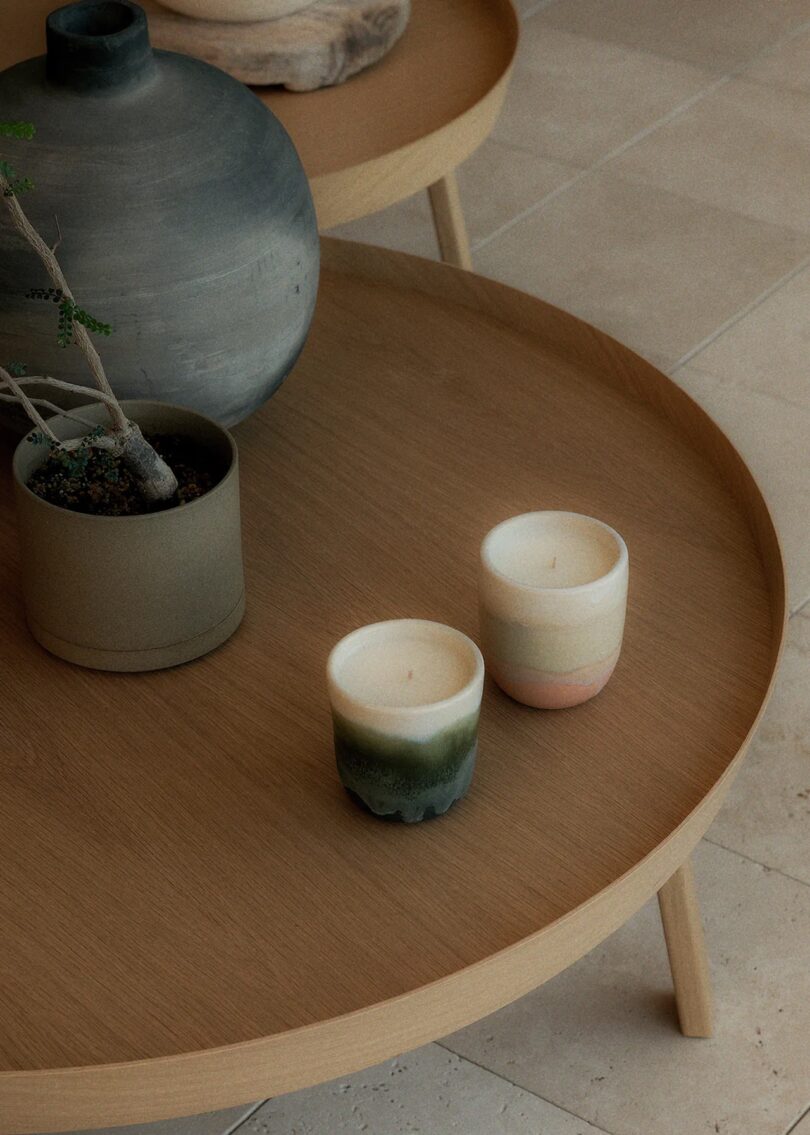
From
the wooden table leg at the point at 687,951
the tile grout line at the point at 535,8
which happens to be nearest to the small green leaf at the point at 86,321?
the wooden table leg at the point at 687,951

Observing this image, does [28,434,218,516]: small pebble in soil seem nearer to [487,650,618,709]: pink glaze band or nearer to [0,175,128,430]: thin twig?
[0,175,128,430]: thin twig

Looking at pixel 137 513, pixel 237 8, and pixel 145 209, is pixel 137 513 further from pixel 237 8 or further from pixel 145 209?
pixel 237 8

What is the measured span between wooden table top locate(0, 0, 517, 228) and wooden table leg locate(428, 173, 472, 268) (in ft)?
0.75

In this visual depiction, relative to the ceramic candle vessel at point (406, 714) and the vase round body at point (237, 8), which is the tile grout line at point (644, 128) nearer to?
the vase round body at point (237, 8)

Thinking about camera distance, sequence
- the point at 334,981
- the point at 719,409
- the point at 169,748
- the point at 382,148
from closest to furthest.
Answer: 1. the point at 334,981
2. the point at 169,748
3. the point at 382,148
4. the point at 719,409

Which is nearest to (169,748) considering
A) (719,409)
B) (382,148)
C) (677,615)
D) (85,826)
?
(85,826)

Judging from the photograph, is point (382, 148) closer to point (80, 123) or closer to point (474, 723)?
point (80, 123)

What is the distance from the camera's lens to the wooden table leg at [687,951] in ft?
3.33

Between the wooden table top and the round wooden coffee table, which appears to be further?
the wooden table top

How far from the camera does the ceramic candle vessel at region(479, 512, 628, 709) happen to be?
31.9 inches

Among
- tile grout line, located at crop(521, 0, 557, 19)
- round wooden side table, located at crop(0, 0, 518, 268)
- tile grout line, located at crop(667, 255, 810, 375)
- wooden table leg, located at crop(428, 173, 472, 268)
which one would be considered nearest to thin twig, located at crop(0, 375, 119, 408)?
round wooden side table, located at crop(0, 0, 518, 268)

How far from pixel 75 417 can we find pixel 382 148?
643 mm

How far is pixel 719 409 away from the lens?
1.81m

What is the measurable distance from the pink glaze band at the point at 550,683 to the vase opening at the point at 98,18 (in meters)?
0.45
